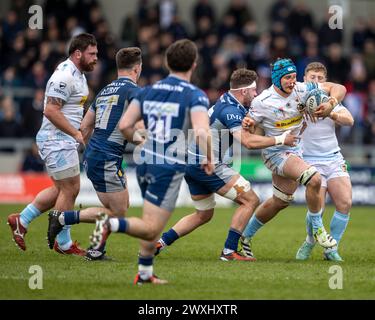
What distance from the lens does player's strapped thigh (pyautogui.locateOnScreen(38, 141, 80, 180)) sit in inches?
452

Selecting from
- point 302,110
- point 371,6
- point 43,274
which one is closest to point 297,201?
point 371,6

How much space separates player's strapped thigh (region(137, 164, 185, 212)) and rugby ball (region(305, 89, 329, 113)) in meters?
2.86

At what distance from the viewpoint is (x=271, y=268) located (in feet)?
34.3

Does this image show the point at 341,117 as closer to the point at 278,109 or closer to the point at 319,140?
the point at 319,140

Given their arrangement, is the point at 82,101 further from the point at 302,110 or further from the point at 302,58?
the point at 302,58

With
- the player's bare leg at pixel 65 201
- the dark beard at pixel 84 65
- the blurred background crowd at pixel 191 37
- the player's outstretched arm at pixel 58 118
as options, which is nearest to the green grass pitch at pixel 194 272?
the player's bare leg at pixel 65 201

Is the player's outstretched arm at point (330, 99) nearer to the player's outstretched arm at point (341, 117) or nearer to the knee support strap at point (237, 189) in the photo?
the player's outstretched arm at point (341, 117)

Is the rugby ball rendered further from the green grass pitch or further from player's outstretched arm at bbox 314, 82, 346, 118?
the green grass pitch

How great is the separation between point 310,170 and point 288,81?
1.21 meters

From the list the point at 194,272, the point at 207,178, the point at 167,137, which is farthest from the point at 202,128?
the point at 207,178

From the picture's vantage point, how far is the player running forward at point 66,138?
11359 mm

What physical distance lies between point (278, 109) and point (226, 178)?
3.75 feet

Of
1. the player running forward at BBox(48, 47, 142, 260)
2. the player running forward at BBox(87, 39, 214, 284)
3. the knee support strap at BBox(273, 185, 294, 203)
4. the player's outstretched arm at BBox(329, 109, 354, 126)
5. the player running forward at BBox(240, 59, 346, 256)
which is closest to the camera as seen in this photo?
the player running forward at BBox(87, 39, 214, 284)

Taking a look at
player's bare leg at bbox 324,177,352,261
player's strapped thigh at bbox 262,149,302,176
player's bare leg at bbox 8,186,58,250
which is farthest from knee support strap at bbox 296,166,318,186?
player's bare leg at bbox 8,186,58,250
